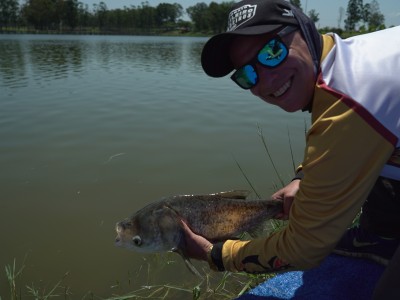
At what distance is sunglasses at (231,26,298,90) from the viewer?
1.99 metres

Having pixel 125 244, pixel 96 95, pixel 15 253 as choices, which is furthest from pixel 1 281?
pixel 96 95

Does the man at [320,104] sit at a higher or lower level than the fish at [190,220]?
higher

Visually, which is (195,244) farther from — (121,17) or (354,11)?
(121,17)

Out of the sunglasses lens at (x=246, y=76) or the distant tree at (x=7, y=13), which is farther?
the distant tree at (x=7, y=13)

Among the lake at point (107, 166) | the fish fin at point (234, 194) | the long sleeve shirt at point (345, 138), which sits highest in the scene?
the long sleeve shirt at point (345, 138)

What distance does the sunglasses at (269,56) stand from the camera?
199cm

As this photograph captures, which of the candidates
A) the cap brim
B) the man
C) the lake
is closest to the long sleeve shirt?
the man

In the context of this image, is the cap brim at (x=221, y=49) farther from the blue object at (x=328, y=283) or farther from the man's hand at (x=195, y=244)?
the blue object at (x=328, y=283)

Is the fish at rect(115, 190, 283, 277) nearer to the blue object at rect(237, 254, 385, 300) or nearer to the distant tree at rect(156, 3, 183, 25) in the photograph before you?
the blue object at rect(237, 254, 385, 300)

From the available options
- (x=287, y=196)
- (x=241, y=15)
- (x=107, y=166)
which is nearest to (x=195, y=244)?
(x=287, y=196)

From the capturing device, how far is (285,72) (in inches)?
81.0

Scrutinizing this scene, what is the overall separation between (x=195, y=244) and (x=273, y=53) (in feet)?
4.46

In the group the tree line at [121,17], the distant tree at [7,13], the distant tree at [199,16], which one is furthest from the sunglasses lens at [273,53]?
the distant tree at [199,16]

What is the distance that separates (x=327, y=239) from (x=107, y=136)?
24.6 feet
